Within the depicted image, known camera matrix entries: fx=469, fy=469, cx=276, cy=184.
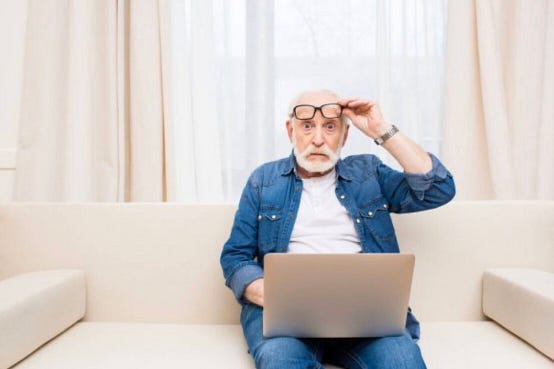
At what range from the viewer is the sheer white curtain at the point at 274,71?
2.09m

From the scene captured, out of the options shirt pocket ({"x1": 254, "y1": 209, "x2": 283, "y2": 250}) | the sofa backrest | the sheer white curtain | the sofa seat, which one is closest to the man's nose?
shirt pocket ({"x1": 254, "y1": 209, "x2": 283, "y2": 250})

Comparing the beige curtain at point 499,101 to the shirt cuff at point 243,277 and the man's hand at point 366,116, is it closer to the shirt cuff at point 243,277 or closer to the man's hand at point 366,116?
the man's hand at point 366,116

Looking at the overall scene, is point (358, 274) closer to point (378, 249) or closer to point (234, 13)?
point (378, 249)

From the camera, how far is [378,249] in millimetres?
1404

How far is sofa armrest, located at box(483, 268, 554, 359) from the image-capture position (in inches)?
48.4

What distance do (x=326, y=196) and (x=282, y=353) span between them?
54cm

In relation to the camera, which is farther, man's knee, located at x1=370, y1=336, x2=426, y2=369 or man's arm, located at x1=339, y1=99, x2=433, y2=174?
man's arm, located at x1=339, y1=99, x2=433, y2=174

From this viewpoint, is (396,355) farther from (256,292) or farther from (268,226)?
(268,226)

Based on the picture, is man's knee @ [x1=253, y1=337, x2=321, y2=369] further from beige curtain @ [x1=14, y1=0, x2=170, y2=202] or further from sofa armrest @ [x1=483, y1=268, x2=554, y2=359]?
beige curtain @ [x1=14, y1=0, x2=170, y2=202]

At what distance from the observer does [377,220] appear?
1.42m

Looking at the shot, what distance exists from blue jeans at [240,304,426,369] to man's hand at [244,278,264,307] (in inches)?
1.6

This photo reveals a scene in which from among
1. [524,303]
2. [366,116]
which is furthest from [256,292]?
[524,303]

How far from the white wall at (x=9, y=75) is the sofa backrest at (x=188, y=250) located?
0.65m

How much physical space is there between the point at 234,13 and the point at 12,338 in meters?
1.59
